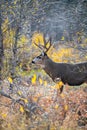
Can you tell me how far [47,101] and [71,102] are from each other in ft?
2.91

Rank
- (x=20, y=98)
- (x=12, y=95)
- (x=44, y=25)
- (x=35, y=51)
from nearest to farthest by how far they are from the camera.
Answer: (x=20, y=98) < (x=12, y=95) < (x=35, y=51) < (x=44, y=25)

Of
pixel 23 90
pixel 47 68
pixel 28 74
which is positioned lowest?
pixel 28 74

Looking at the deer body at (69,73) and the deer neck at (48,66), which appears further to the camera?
the deer neck at (48,66)

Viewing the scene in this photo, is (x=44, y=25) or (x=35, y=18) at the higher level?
(x=35, y=18)

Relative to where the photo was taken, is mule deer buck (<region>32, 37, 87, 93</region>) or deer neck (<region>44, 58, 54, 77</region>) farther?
deer neck (<region>44, 58, 54, 77</region>)

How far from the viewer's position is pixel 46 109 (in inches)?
490

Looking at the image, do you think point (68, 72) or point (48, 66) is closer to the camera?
point (68, 72)

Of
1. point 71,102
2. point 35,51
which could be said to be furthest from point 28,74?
point 71,102

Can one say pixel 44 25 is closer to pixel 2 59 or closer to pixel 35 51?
pixel 35 51

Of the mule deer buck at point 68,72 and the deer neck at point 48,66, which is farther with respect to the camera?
the deer neck at point 48,66

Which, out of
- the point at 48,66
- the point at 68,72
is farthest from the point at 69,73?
the point at 48,66

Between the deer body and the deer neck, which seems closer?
the deer body

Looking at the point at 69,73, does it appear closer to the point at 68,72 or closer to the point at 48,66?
the point at 68,72

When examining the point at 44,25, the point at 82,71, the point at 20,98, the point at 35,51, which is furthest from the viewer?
the point at 44,25
